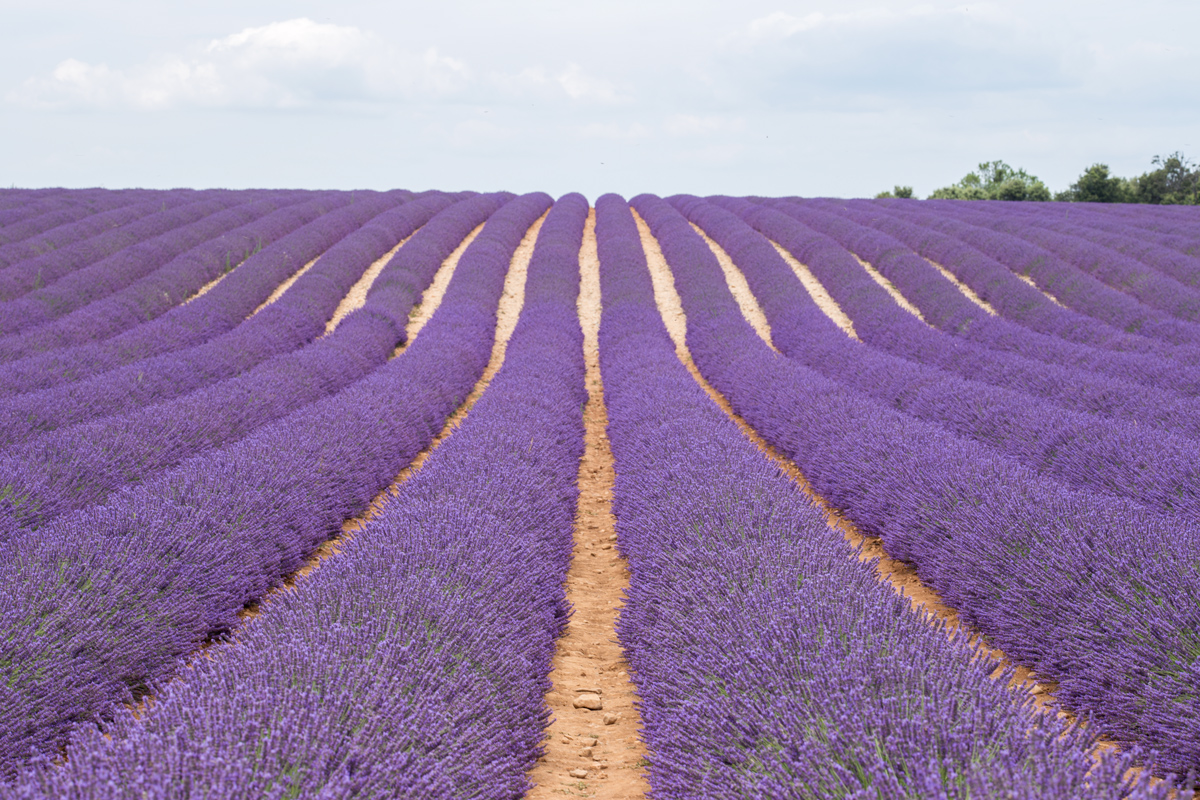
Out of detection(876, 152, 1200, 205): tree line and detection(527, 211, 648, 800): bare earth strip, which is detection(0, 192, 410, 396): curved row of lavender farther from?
detection(876, 152, 1200, 205): tree line

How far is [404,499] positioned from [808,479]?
10.1ft

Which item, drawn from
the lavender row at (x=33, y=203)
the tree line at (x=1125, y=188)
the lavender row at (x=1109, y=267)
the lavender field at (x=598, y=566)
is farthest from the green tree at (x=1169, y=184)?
the lavender row at (x=33, y=203)

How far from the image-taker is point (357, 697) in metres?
2.19

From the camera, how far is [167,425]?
5.56 metres

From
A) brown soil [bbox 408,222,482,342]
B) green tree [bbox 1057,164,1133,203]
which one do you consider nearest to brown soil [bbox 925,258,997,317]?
brown soil [bbox 408,222,482,342]

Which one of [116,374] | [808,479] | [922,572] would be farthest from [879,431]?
[116,374]

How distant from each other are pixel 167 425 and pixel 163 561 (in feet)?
7.52

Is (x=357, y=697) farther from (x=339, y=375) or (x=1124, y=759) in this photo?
(x=339, y=375)

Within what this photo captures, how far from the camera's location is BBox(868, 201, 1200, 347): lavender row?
379 inches

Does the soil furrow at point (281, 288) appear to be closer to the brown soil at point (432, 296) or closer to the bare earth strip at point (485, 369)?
the brown soil at point (432, 296)

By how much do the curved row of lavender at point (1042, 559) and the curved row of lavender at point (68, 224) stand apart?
523 inches

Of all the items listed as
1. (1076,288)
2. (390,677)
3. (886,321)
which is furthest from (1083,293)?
(390,677)

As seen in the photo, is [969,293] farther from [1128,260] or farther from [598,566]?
[598,566]

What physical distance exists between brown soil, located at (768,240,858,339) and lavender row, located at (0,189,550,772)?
24.3 feet
